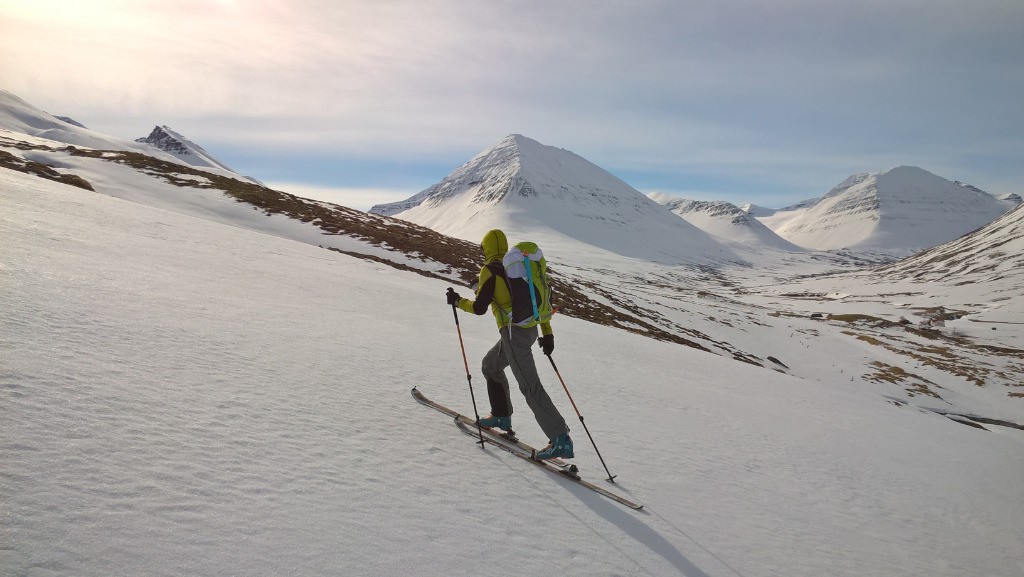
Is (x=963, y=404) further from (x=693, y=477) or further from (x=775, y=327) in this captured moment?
(x=693, y=477)

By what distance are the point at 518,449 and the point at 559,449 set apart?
1.96 ft

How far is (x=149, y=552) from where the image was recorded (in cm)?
289

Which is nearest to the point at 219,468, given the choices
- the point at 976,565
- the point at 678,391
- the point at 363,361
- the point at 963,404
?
the point at 363,361

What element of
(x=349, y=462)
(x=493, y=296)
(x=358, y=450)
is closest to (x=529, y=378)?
(x=493, y=296)

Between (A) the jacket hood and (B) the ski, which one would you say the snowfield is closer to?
(B) the ski

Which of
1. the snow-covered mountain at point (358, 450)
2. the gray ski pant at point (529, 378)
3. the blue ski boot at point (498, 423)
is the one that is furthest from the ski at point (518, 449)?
the gray ski pant at point (529, 378)

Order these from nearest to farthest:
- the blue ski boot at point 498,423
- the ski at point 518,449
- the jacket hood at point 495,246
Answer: the ski at point 518,449
the jacket hood at point 495,246
the blue ski boot at point 498,423

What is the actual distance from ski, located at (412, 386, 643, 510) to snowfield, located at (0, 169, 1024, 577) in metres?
0.20

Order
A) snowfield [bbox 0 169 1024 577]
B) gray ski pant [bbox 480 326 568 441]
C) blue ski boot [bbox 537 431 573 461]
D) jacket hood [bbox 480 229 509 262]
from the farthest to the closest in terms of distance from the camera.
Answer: jacket hood [bbox 480 229 509 262] < gray ski pant [bbox 480 326 568 441] < blue ski boot [bbox 537 431 573 461] < snowfield [bbox 0 169 1024 577]

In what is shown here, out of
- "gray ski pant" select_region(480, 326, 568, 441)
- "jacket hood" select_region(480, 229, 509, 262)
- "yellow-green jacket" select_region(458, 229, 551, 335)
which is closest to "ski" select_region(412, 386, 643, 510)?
"gray ski pant" select_region(480, 326, 568, 441)

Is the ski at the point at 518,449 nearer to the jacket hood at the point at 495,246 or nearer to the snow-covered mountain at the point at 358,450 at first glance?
the snow-covered mountain at the point at 358,450

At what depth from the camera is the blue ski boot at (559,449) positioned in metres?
6.12

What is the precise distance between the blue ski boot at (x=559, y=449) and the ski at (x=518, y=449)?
0.27 feet

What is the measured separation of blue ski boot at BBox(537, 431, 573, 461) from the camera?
6.12m
